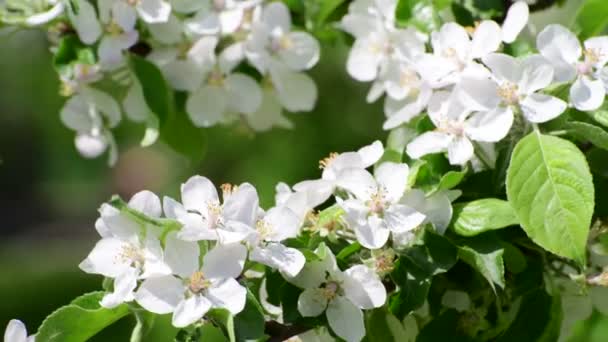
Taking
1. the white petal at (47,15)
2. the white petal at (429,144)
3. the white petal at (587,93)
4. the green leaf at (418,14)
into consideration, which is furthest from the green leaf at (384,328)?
the white petal at (47,15)

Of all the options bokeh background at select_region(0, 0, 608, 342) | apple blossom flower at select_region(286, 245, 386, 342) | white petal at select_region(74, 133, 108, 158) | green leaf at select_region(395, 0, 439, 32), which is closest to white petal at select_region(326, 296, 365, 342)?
apple blossom flower at select_region(286, 245, 386, 342)

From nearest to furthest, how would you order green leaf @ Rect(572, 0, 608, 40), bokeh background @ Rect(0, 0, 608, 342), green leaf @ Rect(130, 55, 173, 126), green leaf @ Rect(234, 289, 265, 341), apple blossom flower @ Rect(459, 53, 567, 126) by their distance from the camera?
1. green leaf @ Rect(234, 289, 265, 341)
2. apple blossom flower @ Rect(459, 53, 567, 126)
3. green leaf @ Rect(572, 0, 608, 40)
4. green leaf @ Rect(130, 55, 173, 126)
5. bokeh background @ Rect(0, 0, 608, 342)


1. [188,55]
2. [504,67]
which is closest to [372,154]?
[504,67]

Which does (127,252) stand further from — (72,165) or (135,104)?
(72,165)

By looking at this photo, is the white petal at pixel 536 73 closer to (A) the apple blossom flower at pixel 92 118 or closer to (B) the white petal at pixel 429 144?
(B) the white petal at pixel 429 144

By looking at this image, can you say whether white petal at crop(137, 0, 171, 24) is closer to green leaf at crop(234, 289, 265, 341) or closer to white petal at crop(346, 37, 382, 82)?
white petal at crop(346, 37, 382, 82)
